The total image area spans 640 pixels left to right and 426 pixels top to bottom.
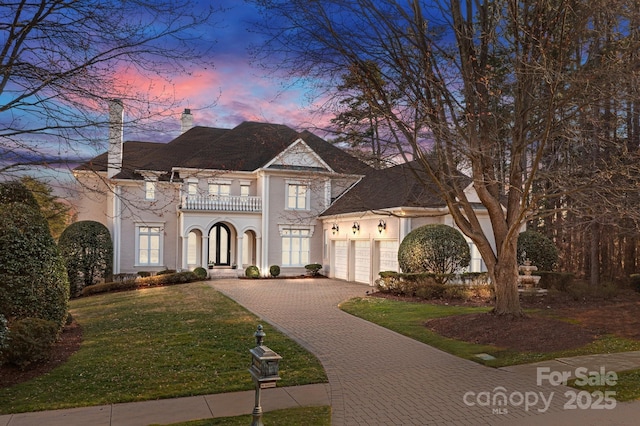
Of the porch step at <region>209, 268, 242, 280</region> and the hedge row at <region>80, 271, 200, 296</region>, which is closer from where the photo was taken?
the hedge row at <region>80, 271, 200, 296</region>

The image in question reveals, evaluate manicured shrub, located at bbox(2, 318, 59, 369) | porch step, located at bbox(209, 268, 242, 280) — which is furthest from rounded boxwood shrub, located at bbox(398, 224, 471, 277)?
manicured shrub, located at bbox(2, 318, 59, 369)

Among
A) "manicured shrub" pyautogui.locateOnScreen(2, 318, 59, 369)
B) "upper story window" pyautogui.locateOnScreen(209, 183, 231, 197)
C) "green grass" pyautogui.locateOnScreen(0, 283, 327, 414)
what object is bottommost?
"green grass" pyautogui.locateOnScreen(0, 283, 327, 414)

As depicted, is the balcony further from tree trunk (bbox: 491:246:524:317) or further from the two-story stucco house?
tree trunk (bbox: 491:246:524:317)

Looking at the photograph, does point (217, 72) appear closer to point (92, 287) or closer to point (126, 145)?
point (92, 287)

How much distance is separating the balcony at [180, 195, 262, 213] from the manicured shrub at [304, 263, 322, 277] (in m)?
4.34

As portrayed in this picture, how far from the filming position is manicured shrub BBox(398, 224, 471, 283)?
19969mm

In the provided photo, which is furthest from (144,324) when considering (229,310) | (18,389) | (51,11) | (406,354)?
(51,11)

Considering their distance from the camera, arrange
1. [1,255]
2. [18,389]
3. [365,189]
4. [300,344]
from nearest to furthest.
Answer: [18,389] → [1,255] → [300,344] → [365,189]

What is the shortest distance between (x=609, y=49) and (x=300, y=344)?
372 inches

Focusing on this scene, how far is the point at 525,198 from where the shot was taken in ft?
35.2

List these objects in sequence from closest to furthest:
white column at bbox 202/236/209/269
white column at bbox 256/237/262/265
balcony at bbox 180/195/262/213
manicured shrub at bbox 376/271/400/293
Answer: manicured shrub at bbox 376/271/400/293 < white column at bbox 202/236/209/269 < balcony at bbox 180/195/262/213 < white column at bbox 256/237/262/265

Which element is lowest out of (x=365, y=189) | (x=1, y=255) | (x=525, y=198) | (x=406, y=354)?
(x=406, y=354)

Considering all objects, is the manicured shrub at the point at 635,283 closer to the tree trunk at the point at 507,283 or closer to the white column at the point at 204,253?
the tree trunk at the point at 507,283

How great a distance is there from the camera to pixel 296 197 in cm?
3005
